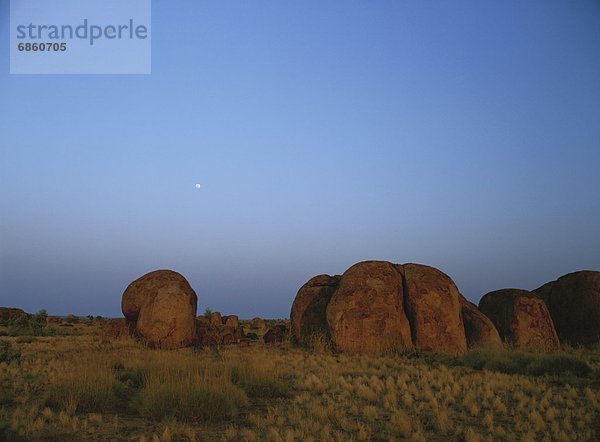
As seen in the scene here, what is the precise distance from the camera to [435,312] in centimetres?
1856

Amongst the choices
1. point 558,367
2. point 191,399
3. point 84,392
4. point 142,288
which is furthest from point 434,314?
point 84,392

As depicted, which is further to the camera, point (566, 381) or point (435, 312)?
point (435, 312)

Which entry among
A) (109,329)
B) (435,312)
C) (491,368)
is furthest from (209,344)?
(491,368)

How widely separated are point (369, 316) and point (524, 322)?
21.4 ft

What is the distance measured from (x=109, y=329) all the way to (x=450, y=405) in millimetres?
17145

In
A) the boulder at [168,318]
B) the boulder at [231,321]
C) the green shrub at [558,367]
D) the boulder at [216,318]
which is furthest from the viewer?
the boulder at [216,318]

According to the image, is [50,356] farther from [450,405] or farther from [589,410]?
[589,410]

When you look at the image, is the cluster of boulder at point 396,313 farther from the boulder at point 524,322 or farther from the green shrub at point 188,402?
the green shrub at point 188,402

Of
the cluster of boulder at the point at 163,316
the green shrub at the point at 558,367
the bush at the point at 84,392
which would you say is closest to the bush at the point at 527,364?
the green shrub at the point at 558,367

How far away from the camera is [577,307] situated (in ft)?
69.4

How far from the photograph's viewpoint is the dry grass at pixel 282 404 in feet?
24.8

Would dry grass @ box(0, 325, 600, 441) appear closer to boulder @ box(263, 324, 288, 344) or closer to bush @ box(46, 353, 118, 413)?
bush @ box(46, 353, 118, 413)

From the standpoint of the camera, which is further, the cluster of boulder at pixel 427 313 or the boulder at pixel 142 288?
the boulder at pixel 142 288

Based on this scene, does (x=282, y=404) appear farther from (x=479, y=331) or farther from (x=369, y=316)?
(x=479, y=331)
